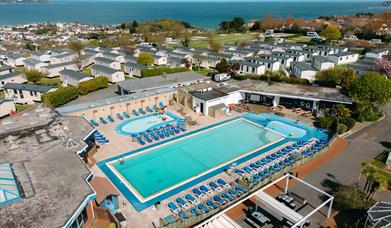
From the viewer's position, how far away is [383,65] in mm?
49406

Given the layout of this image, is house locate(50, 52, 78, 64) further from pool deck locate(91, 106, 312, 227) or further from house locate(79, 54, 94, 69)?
pool deck locate(91, 106, 312, 227)

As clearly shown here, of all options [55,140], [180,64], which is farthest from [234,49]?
[55,140]

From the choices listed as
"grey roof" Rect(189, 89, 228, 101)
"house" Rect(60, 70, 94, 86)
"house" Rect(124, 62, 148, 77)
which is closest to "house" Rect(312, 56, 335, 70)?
"grey roof" Rect(189, 89, 228, 101)

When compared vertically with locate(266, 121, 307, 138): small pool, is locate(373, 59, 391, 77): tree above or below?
above

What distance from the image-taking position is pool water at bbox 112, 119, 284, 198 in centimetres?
2477

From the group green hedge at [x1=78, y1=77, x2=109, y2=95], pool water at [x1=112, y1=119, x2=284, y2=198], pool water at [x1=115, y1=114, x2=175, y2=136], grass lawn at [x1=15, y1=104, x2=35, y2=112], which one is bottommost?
pool water at [x1=112, y1=119, x2=284, y2=198]

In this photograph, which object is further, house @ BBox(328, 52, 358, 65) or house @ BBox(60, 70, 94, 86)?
house @ BBox(328, 52, 358, 65)

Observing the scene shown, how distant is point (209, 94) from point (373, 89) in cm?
2054

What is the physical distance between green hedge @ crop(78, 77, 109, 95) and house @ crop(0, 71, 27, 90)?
15368 millimetres

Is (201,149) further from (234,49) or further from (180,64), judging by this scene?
(234,49)

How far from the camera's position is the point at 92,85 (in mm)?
47594

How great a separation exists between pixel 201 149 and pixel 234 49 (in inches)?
2059

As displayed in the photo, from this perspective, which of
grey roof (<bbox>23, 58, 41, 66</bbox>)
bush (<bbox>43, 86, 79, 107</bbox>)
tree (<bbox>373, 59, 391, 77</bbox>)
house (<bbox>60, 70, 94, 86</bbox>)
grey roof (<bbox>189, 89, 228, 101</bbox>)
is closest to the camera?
grey roof (<bbox>189, 89, 228, 101</bbox>)

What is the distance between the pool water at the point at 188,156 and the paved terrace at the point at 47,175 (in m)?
5.08
